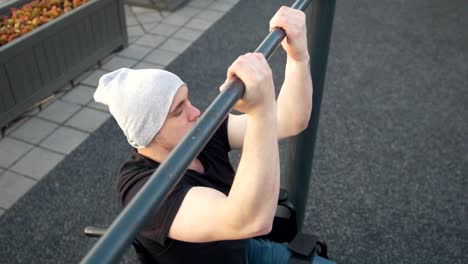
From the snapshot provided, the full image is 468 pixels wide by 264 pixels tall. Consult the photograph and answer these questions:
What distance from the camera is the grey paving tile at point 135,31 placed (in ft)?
17.8

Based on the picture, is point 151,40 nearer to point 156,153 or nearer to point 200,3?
point 200,3

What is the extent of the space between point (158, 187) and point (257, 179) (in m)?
0.41

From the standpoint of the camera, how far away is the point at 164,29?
5.50 m

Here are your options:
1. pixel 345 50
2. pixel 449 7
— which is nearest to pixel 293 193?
pixel 345 50

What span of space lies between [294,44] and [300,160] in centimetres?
69

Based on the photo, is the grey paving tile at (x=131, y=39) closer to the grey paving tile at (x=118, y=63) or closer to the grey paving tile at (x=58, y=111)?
the grey paving tile at (x=118, y=63)

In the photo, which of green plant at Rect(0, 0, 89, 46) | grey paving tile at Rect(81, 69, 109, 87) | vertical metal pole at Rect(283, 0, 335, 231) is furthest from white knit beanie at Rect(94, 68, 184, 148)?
grey paving tile at Rect(81, 69, 109, 87)

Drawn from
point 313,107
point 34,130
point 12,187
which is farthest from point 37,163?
point 313,107

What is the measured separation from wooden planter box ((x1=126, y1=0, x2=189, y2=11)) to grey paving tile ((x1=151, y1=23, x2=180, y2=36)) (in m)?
0.39

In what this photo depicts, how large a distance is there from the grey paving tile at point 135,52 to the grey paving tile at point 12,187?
6.42 feet

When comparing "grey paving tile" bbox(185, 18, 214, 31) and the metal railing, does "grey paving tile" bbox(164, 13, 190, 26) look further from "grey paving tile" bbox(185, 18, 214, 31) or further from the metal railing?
the metal railing

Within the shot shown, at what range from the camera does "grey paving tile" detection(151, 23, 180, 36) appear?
17.7 feet

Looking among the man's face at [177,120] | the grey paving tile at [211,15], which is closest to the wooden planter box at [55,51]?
the grey paving tile at [211,15]

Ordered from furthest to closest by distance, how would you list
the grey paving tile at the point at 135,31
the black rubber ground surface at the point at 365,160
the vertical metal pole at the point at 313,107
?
the grey paving tile at the point at 135,31
the black rubber ground surface at the point at 365,160
the vertical metal pole at the point at 313,107
